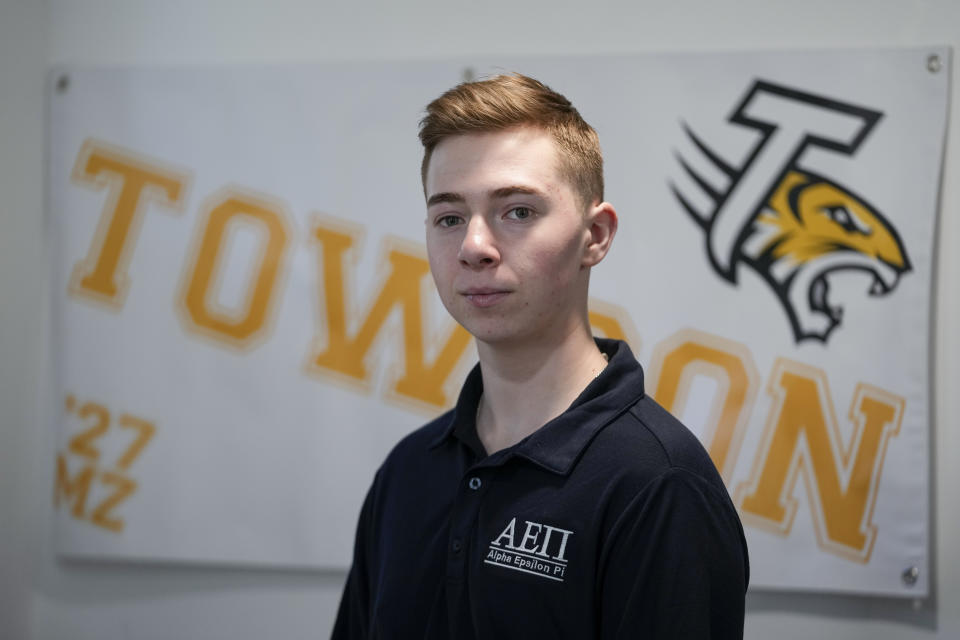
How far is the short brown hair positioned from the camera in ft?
2.68

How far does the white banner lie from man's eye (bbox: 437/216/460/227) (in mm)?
899

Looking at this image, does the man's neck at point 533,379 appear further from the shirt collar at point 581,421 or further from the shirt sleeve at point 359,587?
the shirt sleeve at point 359,587

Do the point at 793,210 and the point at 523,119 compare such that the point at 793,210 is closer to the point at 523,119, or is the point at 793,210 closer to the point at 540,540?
the point at 523,119

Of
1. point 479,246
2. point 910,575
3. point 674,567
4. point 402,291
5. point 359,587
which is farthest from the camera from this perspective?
point 402,291

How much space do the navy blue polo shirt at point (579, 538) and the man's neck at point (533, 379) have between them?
0.03 m

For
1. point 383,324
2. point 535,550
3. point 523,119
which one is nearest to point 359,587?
point 535,550

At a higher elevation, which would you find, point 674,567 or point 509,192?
point 509,192

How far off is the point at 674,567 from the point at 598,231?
35cm

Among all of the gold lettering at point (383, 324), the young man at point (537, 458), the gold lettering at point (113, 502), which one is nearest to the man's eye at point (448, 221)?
the young man at point (537, 458)

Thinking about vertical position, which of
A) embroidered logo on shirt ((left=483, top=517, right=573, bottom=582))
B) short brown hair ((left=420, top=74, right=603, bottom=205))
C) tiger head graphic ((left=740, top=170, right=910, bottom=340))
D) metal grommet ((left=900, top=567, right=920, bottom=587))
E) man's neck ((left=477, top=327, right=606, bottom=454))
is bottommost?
metal grommet ((left=900, top=567, right=920, bottom=587))

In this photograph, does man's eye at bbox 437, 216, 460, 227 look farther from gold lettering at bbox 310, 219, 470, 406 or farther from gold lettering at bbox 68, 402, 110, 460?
gold lettering at bbox 68, 402, 110, 460

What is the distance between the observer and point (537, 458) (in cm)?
76

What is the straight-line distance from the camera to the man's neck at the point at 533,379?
0.83 metres

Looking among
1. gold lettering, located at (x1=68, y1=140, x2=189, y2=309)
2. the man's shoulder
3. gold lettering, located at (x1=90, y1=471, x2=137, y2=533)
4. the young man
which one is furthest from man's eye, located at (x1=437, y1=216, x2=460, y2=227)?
gold lettering, located at (x1=90, y1=471, x2=137, y2=533)
